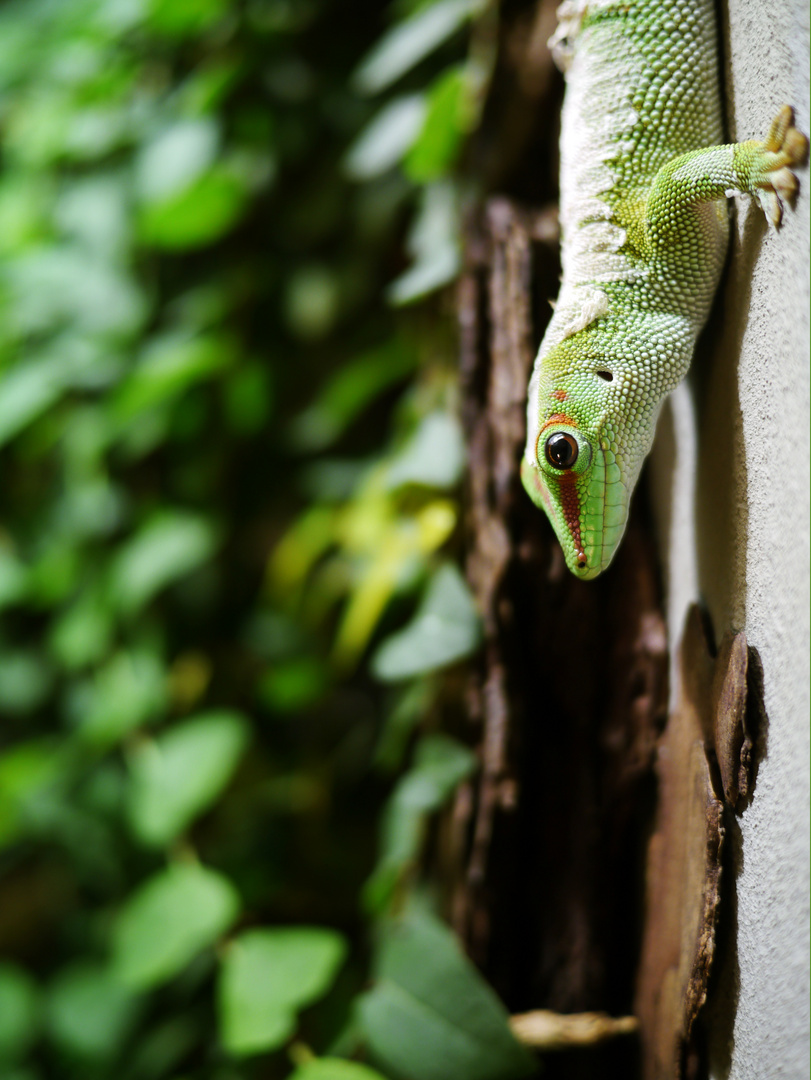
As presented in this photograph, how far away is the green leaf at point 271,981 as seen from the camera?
870 mm

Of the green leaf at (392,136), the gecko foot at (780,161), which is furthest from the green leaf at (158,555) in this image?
the gecko foot at (780,161)

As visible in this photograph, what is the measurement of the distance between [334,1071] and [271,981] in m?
0.17

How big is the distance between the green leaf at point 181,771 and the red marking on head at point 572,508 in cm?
82

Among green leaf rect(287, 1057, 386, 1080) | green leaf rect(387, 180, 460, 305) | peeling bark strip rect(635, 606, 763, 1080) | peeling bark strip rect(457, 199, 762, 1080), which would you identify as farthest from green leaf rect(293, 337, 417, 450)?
green leaf rect(287, 1057, 386, 1080)

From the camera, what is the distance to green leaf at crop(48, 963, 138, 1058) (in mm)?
1256

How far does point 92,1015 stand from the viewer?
128 centimetres

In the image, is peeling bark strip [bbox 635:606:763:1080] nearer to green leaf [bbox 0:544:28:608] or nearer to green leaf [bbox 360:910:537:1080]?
green leaf [bbox 360:910:537:1080]

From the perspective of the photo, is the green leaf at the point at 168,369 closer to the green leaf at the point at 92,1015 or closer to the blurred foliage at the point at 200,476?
the blurred foliage at the point at 200,476

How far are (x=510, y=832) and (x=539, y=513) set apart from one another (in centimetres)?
34

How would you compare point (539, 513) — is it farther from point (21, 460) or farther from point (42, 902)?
point (42, 902)

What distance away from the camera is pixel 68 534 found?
1550mm

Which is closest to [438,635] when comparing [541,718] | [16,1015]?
[541,718]

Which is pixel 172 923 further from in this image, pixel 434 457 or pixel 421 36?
pixel 421 36

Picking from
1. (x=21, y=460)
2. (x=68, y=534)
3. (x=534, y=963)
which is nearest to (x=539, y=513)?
(x=534, y=963)
